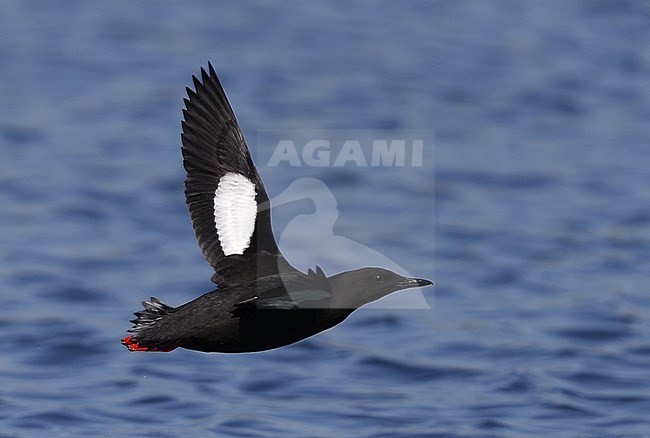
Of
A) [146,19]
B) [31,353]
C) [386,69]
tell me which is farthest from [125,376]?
[146,19]

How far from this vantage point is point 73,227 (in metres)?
14.8

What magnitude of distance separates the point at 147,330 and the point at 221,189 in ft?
3.90

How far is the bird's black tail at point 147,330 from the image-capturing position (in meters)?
6.84

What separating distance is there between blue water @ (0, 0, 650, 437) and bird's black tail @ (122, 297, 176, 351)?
2.80m

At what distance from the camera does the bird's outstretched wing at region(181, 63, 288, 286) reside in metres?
7.55
